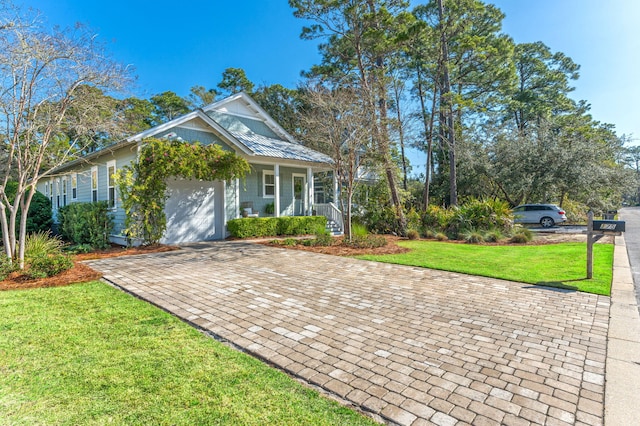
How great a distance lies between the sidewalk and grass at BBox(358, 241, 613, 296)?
0.67 meters

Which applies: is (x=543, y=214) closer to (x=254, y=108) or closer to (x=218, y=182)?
(x=254, y=108)

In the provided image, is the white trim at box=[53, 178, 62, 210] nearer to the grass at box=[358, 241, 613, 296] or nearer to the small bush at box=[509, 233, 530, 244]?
the grass at box=[358, 241, 613, 296]

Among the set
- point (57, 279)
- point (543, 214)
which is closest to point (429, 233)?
point (543, 214)

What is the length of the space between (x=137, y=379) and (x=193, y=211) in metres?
10.5

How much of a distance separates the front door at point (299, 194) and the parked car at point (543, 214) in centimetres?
1320

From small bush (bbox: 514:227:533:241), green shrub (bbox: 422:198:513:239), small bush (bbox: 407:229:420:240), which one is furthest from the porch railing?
small bush (bbox: 514:227:533:241)

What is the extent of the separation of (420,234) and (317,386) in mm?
13980

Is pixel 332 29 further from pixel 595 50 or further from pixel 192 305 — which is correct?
pixel 192 305

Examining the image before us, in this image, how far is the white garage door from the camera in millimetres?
11969

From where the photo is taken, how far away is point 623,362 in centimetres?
313

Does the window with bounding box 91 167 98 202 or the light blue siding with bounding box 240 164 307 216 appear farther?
the light blue siding with bounding box 240 164 307 216

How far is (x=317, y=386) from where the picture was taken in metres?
2.73

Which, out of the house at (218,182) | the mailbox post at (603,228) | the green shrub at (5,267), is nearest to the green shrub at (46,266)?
the green shrub at (5,267)

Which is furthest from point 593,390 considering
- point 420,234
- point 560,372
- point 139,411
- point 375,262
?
point 420,234
